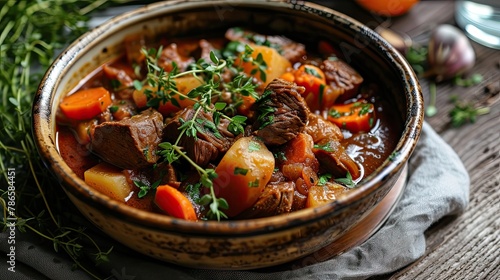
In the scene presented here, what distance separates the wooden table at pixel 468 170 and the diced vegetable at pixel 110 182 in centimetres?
118

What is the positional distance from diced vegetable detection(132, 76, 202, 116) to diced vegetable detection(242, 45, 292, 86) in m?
0.29

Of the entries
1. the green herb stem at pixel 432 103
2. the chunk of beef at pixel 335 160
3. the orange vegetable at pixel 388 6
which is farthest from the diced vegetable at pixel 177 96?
the orange vegetable at pixel 388 6

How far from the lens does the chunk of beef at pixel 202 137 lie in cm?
240

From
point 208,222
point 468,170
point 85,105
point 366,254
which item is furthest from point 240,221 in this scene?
point 468,170

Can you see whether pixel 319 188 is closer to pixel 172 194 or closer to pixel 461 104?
pixel 172 194

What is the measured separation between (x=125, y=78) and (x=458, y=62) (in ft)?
6.52

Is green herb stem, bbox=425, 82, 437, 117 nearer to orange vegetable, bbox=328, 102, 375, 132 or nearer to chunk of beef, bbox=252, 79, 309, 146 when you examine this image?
orange vegetable, bbox=328, 102, 375, 132

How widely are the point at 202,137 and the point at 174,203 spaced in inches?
12.0

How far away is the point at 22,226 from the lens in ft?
8.36

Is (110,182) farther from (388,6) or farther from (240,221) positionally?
(388,6)

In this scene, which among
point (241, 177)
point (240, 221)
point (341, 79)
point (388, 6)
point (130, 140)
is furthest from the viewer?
point (388, 6)

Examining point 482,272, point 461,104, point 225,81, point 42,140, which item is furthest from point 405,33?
point 42,140

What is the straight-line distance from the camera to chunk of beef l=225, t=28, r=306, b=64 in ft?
10.2

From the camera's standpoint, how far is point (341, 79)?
9.68 ft
